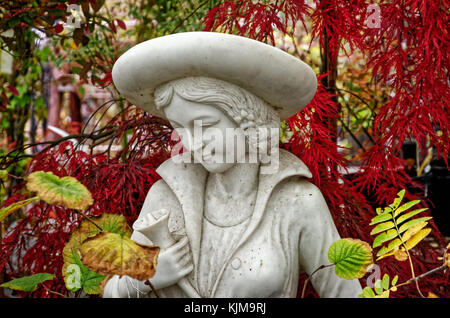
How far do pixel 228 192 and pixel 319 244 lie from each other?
27 centimetres

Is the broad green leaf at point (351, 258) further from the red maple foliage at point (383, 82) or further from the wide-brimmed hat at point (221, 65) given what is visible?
the red maple foliage at point (383, 82)

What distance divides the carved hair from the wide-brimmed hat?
0.6 inches

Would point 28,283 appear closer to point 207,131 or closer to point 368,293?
point 207,131

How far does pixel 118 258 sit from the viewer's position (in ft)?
3.20

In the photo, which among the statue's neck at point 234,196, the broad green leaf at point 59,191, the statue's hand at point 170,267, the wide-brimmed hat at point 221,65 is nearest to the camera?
the broad green leaf at point 59,191

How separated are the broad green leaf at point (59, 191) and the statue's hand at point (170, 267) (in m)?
0.28

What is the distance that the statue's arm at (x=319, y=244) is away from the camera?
1.26 meters

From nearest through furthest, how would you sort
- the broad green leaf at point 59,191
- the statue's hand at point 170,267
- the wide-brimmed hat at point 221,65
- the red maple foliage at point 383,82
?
the broad green leaf at point 59,191 < the wide-brimmed hat at point 221,65 < the statue's hand at point 170,267 < the red maple foliage at point 383,82

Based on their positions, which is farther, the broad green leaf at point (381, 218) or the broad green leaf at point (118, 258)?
the broad green leaf at point (381, 218)

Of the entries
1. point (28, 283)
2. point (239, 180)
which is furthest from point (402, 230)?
point (28, 283)

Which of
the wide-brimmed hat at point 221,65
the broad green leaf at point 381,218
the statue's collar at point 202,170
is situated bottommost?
the broad green leaf at point 381,218

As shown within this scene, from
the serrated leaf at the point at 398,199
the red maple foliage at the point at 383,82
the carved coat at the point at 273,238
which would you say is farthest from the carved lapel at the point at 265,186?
the red maple foliage at the point at 383,82

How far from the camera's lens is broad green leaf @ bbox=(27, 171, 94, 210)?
0.97m

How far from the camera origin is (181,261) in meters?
1.23
